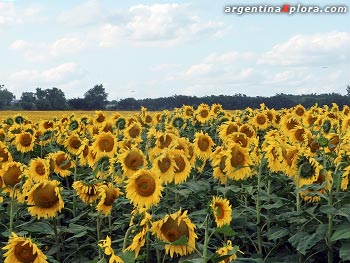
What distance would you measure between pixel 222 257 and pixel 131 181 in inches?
62.4

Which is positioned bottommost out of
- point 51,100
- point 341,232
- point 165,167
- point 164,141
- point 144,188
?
point 341,232

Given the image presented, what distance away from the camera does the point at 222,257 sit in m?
3.04

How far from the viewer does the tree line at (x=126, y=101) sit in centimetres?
2728

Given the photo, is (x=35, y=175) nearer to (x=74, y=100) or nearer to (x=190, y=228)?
(x=190, y=228)

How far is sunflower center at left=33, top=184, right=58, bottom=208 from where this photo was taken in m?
4.94

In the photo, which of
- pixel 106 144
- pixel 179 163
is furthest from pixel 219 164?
pixel 106 144

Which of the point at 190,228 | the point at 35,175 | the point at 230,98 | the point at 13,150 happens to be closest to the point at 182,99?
the point at 230,98

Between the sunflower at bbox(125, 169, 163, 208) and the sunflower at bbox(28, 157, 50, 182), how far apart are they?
5.25ft

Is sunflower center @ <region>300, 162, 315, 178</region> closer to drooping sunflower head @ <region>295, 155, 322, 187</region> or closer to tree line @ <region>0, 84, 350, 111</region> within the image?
drooping sunflower head @ <region>295, 155, 322, 187</region>

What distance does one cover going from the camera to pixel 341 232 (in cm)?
403

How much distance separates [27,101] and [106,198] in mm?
47447

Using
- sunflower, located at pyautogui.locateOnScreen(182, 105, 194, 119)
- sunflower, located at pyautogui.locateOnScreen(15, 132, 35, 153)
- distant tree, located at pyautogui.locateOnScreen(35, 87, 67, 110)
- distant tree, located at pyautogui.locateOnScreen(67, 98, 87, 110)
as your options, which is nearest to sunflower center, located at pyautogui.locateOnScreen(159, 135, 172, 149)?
sunflower, located at pyautogui.locateOnScreen(15, 132, 35, 153)

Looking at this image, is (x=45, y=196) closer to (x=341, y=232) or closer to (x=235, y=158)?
(x=235, y=158)

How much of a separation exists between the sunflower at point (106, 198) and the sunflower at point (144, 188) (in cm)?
38
